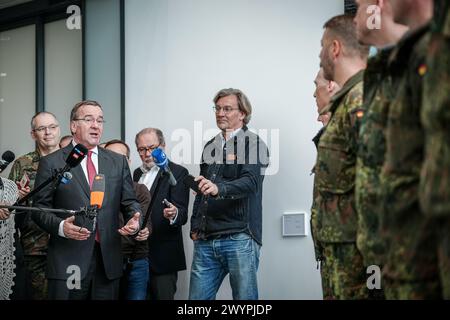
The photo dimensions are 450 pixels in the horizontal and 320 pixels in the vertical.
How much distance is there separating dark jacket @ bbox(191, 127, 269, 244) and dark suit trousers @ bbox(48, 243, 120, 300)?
0.82 metres

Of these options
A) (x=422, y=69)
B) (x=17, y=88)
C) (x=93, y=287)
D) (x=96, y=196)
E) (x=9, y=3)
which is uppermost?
(x=9, y=3)

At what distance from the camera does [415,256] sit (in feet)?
6.65

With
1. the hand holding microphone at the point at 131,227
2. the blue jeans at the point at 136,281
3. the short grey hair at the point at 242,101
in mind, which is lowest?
the blue jeans at the point at 136,281

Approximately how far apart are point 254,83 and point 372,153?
3.76 m

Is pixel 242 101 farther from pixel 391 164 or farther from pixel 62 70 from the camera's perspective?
pixel 391 164

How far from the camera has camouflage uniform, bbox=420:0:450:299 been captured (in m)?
1.74

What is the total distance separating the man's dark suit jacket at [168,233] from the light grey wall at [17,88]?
2863mm

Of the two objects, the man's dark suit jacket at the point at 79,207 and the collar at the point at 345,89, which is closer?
the collar at the point at 345,89

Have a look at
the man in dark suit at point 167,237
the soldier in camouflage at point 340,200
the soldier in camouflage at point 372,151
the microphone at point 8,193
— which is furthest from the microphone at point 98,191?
the soldier in camouflage at point 372,151

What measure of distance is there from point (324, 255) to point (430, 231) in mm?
1289

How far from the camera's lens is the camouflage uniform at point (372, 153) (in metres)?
2.38

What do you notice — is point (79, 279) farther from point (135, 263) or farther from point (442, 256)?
point (442, 256)

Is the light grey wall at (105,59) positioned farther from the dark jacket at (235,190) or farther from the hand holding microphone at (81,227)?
the hand holding microphone at (81,227)

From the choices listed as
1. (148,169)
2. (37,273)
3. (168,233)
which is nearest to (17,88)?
(148,169)
